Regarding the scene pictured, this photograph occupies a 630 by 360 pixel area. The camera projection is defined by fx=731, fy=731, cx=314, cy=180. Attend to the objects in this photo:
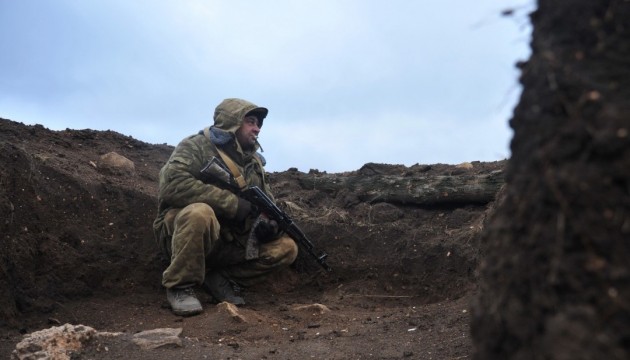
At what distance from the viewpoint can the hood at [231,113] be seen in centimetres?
679

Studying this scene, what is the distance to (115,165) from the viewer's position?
8.88m

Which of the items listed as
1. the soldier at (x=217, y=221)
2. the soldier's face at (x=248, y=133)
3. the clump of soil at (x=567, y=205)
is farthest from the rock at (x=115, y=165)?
the clump of soil at (x=567, y=205)

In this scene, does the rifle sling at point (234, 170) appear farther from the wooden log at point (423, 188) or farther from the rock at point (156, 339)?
the wooden log at point (423, 188)

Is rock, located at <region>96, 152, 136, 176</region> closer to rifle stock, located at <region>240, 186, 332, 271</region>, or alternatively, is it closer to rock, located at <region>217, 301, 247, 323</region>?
rifle stock, located at <region>240, 186, 332, 271</region>

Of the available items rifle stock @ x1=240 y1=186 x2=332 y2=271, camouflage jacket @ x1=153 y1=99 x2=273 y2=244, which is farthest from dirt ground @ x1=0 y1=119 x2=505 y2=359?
camouflage jacket @ x1=153 y1=99 x2=273 y2=244

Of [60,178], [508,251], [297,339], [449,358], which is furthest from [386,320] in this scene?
[508,251]

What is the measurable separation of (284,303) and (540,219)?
5.23 meters

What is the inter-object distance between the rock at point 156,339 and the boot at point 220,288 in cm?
145

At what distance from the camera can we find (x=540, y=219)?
1.86 meters

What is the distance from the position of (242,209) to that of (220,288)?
2.67 ft

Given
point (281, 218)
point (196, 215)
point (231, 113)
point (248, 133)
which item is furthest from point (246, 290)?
point (231, 113)

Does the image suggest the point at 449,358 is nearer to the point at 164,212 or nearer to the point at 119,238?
the point at 164,212

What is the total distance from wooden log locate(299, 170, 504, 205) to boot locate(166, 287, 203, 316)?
3.11 meters

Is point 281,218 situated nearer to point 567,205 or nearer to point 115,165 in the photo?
point 115,165
